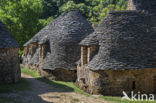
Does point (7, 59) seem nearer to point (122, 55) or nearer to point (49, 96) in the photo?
point (49, 96)

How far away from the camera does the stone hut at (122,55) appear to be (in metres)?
14.9

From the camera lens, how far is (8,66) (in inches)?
716

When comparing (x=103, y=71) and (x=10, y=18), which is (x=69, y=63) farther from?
(x=10, y=18)

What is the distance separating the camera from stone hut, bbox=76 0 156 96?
49.0 ft

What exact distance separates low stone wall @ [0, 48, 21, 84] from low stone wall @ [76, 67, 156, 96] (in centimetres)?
733

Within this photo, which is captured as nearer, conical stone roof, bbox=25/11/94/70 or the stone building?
the stone building

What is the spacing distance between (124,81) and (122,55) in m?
1.77

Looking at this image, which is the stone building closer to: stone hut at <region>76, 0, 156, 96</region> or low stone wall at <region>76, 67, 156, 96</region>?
stone hut at <region>76, 0, 156, 96</region>

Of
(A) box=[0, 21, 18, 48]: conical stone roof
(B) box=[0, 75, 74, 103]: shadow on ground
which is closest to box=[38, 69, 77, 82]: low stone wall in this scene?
(B) box=[0, 75, 74, 103]: shadow on ground

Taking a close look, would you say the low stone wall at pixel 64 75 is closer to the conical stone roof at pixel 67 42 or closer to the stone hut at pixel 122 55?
the conical stone roof at pixel 67 42

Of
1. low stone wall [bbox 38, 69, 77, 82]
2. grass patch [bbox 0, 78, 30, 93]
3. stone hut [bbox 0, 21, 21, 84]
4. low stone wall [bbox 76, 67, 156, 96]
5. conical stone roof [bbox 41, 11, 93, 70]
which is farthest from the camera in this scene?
conical stone roof [bbox 41, 11, 93, 70]

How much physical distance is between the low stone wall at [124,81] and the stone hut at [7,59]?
24.2ft

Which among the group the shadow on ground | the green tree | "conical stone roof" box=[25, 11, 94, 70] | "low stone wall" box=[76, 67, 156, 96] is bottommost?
the shadow on ground

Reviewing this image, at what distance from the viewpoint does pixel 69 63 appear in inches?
803
